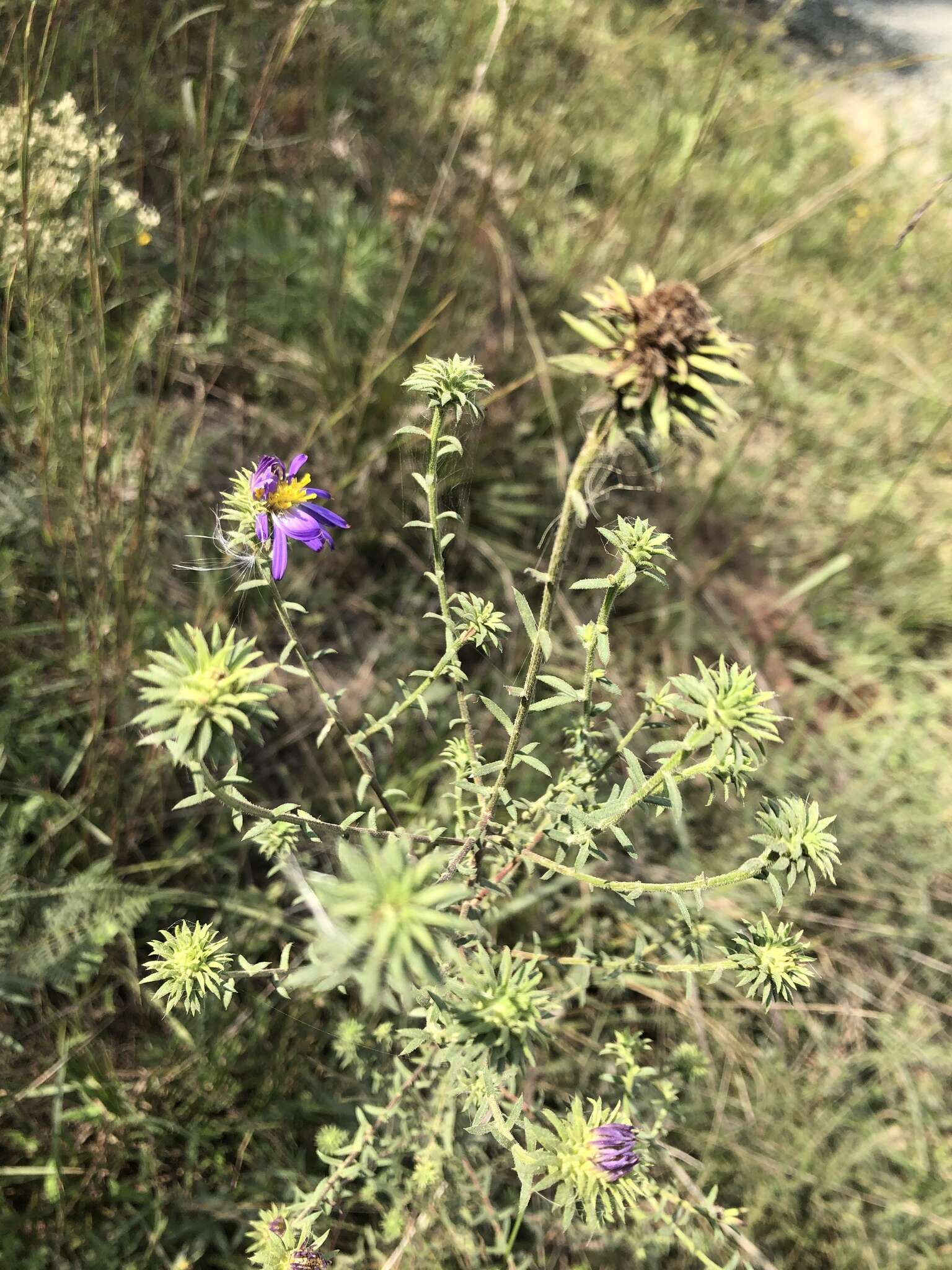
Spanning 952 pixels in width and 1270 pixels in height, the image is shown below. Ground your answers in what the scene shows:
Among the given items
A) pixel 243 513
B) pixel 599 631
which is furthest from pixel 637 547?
pixel 243 513

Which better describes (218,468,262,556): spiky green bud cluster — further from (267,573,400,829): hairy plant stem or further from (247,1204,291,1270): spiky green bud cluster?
(247,1204,291,1270): spiky green bud cluster

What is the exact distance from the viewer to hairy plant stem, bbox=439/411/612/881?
852 millimetres

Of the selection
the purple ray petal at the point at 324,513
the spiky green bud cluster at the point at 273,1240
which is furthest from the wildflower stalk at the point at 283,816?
the spiky green bud cluster at the point at 273,1240

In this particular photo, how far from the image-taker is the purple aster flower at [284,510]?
1062mm

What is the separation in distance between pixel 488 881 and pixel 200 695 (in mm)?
559

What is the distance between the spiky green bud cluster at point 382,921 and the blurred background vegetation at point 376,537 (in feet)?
1.89

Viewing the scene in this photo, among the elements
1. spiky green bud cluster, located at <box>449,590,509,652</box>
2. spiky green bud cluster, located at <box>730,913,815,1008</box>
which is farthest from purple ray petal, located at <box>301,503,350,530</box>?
spiky green bud cluster, located at <box>730,913,815,1008</box>

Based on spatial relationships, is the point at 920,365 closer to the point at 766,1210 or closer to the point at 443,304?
the point at 443,304

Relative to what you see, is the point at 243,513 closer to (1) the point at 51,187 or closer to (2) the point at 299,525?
(2) the point at 299,525

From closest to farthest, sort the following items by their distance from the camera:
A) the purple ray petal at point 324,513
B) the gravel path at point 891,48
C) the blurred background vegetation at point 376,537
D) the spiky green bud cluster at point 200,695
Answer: the spiky green bud cluster at point 200,695 < the purple ray petal at point 324,513 < the blurred background vegetation at point 376,537 < the gravel path at point 891,48

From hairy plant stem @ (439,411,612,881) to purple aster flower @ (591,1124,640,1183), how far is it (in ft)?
1.16

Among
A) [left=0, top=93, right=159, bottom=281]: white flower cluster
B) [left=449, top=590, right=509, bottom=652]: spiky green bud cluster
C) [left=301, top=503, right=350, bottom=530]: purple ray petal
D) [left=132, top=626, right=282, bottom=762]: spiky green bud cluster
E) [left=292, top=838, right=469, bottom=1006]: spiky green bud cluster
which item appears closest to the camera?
[left=292, top=838, right=469, bottom=1006]: spiky green bud cluster

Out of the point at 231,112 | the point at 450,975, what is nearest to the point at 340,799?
the point at 450,975

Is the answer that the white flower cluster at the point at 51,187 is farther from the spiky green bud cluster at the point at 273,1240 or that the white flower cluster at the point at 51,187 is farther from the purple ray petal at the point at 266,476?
the spiky green bud cluster at the point at 273,1240
